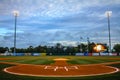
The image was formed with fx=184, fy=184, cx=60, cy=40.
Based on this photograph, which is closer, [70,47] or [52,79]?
[52,79]

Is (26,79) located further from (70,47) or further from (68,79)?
(70,47)

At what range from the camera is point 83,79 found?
1231 cm

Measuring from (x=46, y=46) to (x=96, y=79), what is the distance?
12511cm

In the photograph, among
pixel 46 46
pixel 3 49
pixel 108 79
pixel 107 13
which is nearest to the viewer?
pixel 108 79

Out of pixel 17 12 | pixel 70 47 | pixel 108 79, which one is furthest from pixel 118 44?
pixel 108 79

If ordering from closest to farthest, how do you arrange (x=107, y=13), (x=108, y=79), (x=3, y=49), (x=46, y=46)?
1. (x=108, y=79)
2. (x=107, y=13)
3. (x=3, y=49)
4. (x=46, y=46)

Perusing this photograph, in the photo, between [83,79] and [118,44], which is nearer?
[83,79]

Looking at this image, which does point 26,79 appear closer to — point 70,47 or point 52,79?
point 52,79

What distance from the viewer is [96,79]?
473 inches

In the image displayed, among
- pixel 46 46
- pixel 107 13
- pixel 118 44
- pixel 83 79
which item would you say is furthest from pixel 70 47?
pixel 83 79

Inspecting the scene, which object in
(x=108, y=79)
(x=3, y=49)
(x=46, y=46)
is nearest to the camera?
(x=108, y=79)

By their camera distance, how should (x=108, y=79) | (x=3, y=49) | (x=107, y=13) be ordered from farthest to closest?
(x=3, y=49) < (x=107, y=13) < (x=108, y=79)

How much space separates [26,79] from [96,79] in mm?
4585

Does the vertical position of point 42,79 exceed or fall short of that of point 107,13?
it falls short
